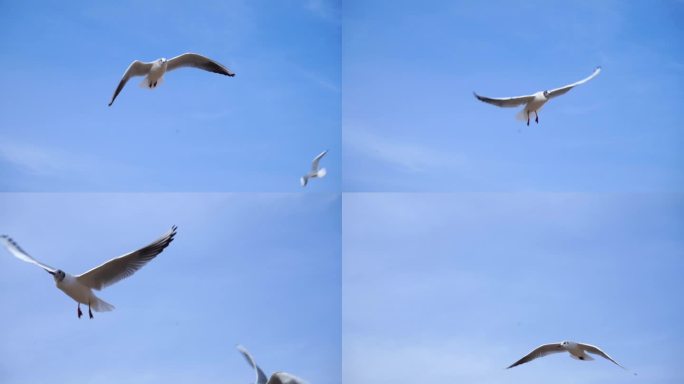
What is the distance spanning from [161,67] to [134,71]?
0.28ft

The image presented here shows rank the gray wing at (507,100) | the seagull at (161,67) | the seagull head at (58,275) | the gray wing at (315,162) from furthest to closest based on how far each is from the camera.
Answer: the gray wing at (315,162)
the gray wing at (507,100)
the seagull at (161,67)
the seagull head at (58,275)

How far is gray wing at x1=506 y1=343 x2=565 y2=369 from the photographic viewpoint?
263 centimetres

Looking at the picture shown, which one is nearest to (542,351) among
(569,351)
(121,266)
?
(569,351)

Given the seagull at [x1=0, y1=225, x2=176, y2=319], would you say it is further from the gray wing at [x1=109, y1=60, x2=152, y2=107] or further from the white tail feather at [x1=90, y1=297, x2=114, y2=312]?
the gray wing at [x1=109, y1=60, x2=152, y2=107]

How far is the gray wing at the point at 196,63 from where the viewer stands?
2430 millimetres

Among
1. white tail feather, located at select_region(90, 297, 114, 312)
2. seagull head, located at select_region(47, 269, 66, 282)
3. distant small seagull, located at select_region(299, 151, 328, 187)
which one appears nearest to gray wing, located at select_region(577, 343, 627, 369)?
distant small seagull, located at select_region(299, 151, 328, 187)

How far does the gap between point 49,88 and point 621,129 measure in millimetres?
2037

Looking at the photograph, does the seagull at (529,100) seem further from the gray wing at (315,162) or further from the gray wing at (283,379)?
the gray wing at (283,379)

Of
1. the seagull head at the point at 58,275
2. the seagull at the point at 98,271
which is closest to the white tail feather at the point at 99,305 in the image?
the seagull at the point at 98,271

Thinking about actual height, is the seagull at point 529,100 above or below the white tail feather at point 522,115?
above

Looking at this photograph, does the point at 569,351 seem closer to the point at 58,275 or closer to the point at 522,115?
the point at 522,115

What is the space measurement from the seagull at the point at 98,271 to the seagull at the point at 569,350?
140 centimetres

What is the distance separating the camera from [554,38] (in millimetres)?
2826

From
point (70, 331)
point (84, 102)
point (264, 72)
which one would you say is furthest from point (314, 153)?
point (70, 331)
